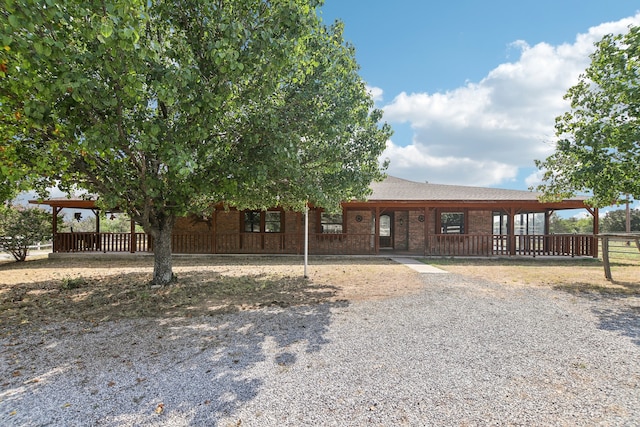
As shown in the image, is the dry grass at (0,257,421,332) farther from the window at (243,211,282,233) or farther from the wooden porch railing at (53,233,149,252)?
the window at (243,211,282,233)

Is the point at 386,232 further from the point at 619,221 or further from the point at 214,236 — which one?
the point at 619,221

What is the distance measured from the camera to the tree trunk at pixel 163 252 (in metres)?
7.29

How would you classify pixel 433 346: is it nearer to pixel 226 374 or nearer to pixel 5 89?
pixel 226 374

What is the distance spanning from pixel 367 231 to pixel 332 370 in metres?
12.0

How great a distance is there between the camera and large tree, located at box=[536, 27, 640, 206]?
21.1 feet

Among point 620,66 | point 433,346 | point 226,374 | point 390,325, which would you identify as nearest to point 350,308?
point 390,325

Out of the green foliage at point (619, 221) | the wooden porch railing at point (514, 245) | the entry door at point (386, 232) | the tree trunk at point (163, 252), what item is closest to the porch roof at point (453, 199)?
the wooden porch railing at point (514, 245)

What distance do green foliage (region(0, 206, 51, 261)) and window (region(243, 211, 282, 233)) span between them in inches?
335

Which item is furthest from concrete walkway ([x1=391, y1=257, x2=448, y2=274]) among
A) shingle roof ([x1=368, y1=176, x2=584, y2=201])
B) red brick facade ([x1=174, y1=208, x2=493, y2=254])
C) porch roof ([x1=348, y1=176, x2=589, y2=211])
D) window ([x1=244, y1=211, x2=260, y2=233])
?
window ([x1=244, y1=211, x2=260, y2=233])

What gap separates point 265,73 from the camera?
15.5ft

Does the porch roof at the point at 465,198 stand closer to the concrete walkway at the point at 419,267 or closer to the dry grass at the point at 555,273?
the dry grass at the point at 555,273

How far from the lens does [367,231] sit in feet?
49.4

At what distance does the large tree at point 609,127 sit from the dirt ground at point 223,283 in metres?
2.51

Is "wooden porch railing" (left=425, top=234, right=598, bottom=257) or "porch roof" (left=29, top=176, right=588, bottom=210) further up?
"porch roof" (left=29, top=176, right=588, bottom=210)
